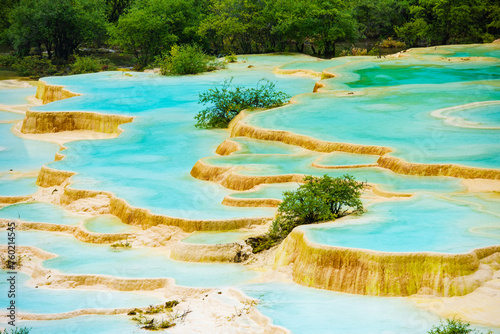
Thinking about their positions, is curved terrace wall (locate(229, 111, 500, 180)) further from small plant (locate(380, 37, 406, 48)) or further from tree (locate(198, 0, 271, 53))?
small plant (locate(380, 37, 406, 48))

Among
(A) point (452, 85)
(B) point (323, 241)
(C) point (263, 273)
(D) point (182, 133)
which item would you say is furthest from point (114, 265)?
(A) point (452, 85)

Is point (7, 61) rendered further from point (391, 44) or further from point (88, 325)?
point (88, 325)

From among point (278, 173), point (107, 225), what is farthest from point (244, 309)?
point (278, 173)

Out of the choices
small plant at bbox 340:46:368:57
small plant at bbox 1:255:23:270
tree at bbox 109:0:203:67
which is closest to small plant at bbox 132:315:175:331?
small plant at bbox 1:255:23:270

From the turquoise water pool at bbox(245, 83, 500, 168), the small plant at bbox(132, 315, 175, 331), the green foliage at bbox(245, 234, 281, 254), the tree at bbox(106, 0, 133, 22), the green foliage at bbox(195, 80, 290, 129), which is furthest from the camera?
the tree at bbox(106, 0, 133, 22)

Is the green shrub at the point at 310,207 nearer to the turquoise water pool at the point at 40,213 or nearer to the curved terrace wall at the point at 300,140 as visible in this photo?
the curved terrace wall at the point at 300,140

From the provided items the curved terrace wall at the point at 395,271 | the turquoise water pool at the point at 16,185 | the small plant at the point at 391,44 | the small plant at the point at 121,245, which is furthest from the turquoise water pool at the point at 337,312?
the small plant at the point at 391,44

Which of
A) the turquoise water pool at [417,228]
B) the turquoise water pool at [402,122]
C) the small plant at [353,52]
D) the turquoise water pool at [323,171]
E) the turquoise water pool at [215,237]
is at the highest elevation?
the small plant at [353,52]
